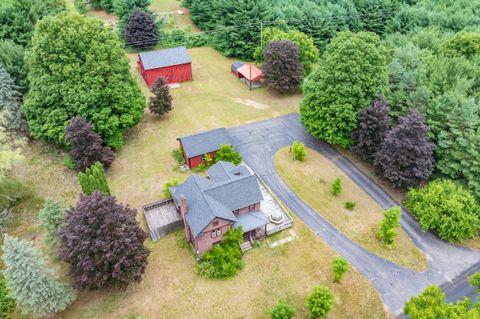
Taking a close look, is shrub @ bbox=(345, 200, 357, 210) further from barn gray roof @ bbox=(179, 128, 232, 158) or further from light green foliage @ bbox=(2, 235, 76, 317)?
light green foliage @ bbox=(2, 235, 76, 317)

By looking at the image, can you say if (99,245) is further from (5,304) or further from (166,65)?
(166,65)

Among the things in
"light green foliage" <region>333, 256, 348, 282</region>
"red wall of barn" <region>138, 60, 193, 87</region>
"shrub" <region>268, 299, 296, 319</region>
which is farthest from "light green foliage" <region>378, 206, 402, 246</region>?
"red wall of barn" <region>138, 60, 193, 87</region>

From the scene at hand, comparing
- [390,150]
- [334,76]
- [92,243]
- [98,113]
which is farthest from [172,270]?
[334,76]

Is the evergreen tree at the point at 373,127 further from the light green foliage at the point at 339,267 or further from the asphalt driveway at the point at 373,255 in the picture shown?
the light green foliage at the point at 339,267

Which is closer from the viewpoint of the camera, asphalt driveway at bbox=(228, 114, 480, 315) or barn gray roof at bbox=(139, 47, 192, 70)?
asphalt driveway at bbox=(228, 114, 480, 315)

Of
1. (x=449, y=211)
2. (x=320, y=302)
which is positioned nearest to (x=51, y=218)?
(x=320, y=302)
